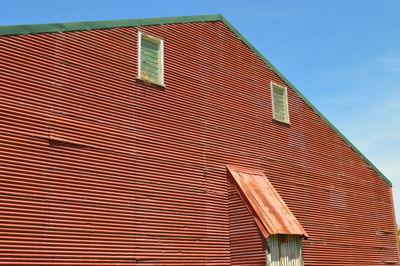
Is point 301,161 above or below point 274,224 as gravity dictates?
above

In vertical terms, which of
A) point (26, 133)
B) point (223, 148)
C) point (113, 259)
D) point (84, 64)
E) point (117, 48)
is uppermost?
point (117, 48)

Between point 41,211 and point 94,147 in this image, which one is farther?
point 94,147

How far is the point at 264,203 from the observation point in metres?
17.6

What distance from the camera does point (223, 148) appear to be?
18562mm

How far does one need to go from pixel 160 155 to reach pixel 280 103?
27.2 feet

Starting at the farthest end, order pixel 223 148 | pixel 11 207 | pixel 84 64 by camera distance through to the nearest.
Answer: pixel 223 148 → pixel 84 64 → pixel 11 207

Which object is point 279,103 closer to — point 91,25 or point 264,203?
point 264,203

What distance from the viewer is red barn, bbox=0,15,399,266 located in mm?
13016

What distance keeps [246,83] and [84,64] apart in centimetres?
793

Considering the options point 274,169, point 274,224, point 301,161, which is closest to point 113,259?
point 274,224

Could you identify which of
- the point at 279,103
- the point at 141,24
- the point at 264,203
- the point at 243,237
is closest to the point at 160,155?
the point at 243,237

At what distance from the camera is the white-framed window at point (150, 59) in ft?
54.7

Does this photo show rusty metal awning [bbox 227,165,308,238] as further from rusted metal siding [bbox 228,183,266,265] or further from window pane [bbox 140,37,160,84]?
window pane [bbox 140,37,160,84]

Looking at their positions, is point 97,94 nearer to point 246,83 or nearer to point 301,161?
point 246,83
